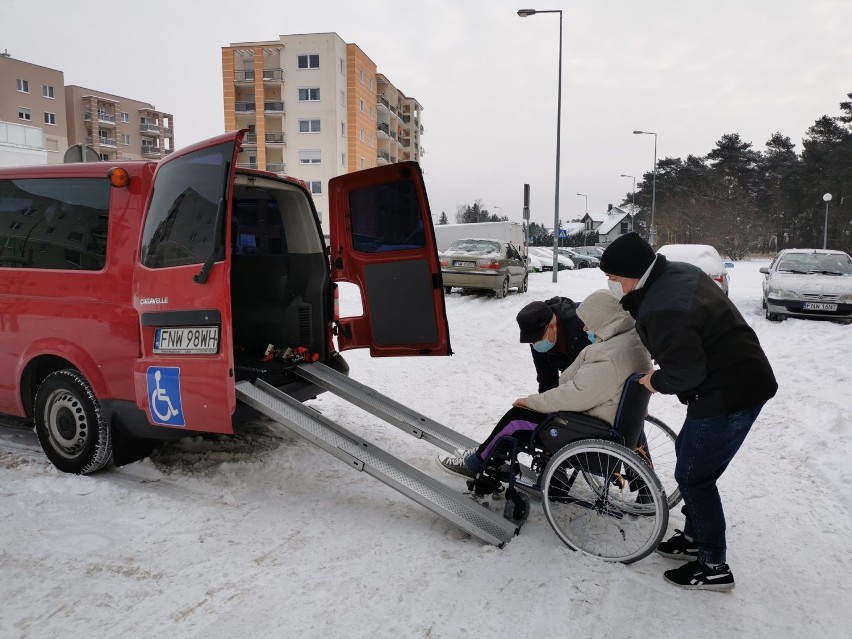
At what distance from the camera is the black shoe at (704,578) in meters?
2.80

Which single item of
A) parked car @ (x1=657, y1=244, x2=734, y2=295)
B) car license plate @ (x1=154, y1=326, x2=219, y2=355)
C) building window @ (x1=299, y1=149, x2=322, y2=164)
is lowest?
car license plate @ (x1=154, y1=326, x2=219, y2=355)

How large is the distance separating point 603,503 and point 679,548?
0.43 metres

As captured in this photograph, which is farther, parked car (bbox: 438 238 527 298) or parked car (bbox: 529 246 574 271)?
parked car (bbox: 529 246 574 271)

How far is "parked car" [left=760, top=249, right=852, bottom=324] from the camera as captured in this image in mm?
11375

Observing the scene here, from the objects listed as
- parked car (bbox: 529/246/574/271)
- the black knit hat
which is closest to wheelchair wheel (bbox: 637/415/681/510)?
the black knit hat

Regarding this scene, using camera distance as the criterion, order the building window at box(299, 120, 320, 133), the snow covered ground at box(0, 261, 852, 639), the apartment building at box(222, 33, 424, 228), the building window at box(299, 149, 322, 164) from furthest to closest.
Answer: the building window at box(299, 149, 322, 164)
the building window at box(299, 120, 320, 133)
the apartment building at box(222, 33, 424, 228)
the snow covered ground at box(0, 261, 852, 639)

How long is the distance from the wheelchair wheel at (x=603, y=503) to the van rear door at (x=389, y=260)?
1.76 metres

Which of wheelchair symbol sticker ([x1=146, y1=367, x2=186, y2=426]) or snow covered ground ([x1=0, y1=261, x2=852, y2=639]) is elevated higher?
wheelchair symbol sticker ([x1=146, y1=367, x2=186, y2=426])

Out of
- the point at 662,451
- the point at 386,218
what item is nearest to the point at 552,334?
the point at 662,451

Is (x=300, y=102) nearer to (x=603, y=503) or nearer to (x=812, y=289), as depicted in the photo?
(x=812, y=289)

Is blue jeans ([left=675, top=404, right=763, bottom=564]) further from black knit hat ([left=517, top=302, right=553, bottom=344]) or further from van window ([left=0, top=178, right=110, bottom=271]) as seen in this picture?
van window ([left=0, top=178, right=110, bottom=271])

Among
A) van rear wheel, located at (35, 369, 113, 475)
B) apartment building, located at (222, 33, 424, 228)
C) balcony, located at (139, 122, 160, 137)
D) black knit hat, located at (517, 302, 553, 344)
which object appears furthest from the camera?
balcony, located at (139, 122, 160, 137)

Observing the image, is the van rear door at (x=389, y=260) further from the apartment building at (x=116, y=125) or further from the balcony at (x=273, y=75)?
the apartment building at (x=116, y=125)

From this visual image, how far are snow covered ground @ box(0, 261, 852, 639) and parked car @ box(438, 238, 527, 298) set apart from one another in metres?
10.2
